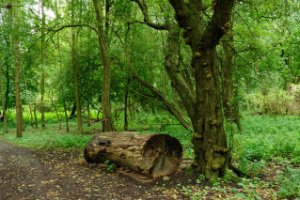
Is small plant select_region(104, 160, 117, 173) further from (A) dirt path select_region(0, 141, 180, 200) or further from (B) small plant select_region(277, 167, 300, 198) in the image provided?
(B) small plant select_region(277, 167, 300, 198)

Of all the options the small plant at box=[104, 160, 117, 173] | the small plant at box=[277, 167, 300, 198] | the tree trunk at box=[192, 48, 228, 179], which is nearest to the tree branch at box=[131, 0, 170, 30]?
the tree trunk at box=[192, 48, 228, 179]

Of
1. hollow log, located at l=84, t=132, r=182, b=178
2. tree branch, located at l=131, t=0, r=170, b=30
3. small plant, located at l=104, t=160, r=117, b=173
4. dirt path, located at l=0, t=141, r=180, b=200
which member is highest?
tree branch, located at l=131, t=0, r=170, b=30

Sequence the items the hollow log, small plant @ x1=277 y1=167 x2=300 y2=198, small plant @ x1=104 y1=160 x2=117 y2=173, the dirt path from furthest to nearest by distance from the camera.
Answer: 1. small plant @ x1=104 y1=160 x2=117 y2=173
2. the hollow log
3. the dirt path
4. small plant @ x1=277 y1=167 x2=300 y2=198

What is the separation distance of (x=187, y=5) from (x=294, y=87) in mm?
18603

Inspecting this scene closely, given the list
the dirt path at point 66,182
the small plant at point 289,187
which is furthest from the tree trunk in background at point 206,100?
the dirt path at point 66,182

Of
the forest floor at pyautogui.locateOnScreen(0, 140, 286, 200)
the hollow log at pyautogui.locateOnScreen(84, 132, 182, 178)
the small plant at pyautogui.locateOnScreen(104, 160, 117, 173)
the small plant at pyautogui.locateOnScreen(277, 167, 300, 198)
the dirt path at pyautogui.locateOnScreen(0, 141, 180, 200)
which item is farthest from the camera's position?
the small plant at pyautogui.locateOnScreen(104, 160, 117, 173)

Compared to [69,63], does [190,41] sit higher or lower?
lower

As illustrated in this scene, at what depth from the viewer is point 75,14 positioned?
12.3m

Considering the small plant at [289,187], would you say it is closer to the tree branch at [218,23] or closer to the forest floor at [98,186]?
the forest floor at [98,186]

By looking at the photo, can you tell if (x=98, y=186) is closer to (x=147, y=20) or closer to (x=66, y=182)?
(x=66, y=182)

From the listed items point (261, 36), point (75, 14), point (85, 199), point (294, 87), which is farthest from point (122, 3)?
point (294, 87)

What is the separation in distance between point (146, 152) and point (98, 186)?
1.19 metres

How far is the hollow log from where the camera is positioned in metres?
6.37

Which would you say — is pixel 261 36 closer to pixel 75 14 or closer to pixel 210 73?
pixel 210 73
